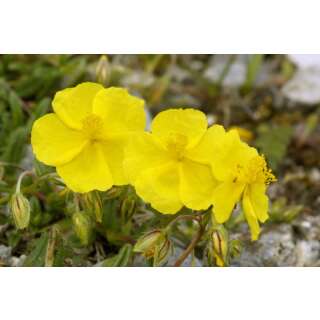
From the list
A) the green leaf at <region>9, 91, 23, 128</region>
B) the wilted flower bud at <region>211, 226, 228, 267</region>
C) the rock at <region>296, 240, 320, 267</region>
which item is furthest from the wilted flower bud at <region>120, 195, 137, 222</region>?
the green leaf at <region>9, 91, 23, 128</region>

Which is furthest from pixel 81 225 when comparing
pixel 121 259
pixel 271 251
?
pixel 271 251

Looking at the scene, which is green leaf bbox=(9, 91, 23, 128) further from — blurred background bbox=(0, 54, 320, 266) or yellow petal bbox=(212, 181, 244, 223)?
yellow petal bbox=(212, 181, 244, 223)

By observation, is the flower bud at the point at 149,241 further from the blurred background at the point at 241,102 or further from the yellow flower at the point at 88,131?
the blurred background at the point at 241,102

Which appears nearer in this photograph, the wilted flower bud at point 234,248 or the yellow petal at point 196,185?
the yellow petal at point 196,185

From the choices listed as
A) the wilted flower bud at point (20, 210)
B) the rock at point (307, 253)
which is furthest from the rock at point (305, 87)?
the wilted flower bud at point (20, 210)

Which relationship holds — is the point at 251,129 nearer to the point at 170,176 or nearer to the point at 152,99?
the point at 152,99
